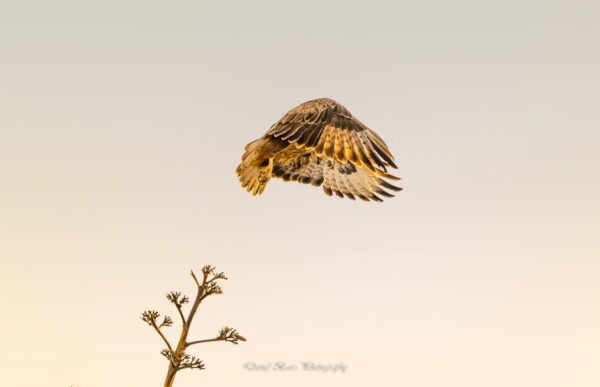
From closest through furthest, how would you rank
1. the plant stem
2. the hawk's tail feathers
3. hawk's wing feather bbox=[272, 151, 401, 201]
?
1. the plant stem
2. the hawk's tail feathers
3. hawk's wing feather bbox=[272, 151, 401, 201]

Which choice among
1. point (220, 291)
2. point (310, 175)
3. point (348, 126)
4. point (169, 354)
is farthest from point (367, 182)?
point (169, 354)

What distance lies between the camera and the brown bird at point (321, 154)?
360 inches

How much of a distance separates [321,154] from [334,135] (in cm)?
43

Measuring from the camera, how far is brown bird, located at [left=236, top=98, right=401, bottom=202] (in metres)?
9.13

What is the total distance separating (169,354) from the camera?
21.5ft

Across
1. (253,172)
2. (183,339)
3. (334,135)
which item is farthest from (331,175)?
(183,339)

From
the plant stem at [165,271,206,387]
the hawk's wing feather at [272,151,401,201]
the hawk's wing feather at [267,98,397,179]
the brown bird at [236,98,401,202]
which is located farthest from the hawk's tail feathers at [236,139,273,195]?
the plant stem at [165,271,206,387]

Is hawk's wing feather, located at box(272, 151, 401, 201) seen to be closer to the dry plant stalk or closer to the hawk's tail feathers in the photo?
the hawk's tail feathers

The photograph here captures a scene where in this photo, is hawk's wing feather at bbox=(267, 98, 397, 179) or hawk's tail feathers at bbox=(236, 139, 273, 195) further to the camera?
hawk's tail feathers at bbox=(236, 139, 273, 195)

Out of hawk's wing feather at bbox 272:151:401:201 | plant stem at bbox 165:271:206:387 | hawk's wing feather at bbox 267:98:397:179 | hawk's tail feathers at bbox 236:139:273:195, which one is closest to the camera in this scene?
plant stem at bbox 165:271:206:387

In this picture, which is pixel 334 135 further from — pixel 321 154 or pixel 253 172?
pixel 253 172

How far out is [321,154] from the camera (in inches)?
364

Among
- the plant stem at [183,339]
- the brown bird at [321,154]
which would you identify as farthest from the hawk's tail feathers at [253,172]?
the plant stem at [183,339]

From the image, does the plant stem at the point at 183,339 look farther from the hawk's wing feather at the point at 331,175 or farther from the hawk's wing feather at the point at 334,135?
the hawk's wing feather at the point at 331,175
